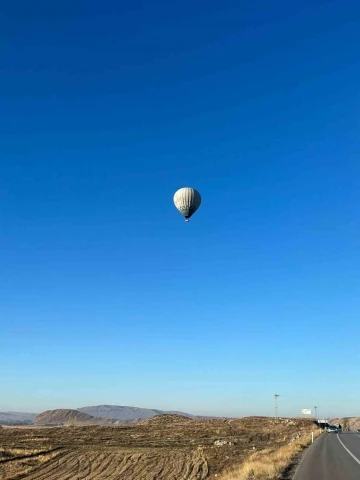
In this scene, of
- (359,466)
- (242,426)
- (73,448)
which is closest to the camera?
(359,466)

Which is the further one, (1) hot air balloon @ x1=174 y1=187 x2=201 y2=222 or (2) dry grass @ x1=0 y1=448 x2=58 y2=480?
(1) hot air balloon @ x1=174 y1=187 x2=201 y2=222

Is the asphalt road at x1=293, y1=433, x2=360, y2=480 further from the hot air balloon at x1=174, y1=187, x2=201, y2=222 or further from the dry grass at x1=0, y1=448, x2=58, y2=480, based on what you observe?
the hot air balloon at x1=174, y1=187, x2=201, y2=222

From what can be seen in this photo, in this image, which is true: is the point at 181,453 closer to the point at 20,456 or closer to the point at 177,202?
the point at 20,456

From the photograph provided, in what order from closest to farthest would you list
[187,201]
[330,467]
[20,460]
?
[330,467] < [20,460] < [187,201]

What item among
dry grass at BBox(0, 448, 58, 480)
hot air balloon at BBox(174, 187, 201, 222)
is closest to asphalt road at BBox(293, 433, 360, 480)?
dry grass at BBox(0, 448, 58, 480)

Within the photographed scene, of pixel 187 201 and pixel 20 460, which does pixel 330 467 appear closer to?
pixel 20 460

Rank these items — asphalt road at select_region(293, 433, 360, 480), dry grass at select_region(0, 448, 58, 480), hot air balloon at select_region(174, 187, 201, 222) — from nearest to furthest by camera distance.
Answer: asphalt road at select_region(293, 433, 360, 480) < dry grass at select_region(0, 448, 58, 480) < hot air balloon at select_region(174, 187, 201, 222)

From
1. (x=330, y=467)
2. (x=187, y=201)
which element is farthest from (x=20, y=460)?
(x=187, y=201)

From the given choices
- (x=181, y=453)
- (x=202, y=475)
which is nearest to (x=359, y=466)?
(x=202, y=475)

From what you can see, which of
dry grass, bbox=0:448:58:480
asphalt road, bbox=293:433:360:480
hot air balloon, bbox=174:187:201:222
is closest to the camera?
asphalt road, bbox=293:433:360:480
